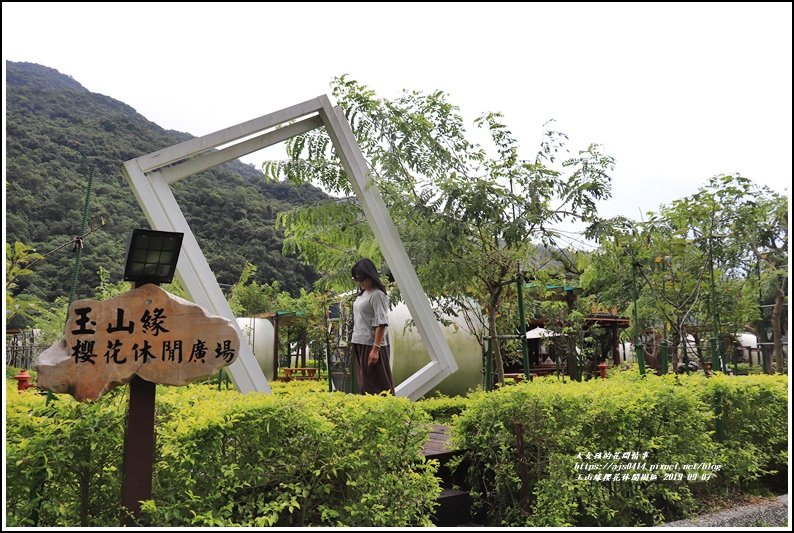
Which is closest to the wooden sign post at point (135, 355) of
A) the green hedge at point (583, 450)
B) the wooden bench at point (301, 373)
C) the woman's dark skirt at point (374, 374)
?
the green hedge at point (583, 450)

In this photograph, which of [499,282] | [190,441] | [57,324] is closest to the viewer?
[190,441]

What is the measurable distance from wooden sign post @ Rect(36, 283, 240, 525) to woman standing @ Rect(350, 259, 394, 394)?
2.53 metres

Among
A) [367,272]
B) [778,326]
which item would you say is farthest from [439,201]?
[778,326]

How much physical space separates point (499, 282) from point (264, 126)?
2.85 meters

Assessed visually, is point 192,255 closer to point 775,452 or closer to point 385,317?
point 385,317

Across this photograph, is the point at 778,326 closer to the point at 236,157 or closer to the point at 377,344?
the point at 377,344

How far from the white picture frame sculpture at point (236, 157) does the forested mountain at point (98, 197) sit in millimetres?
5210

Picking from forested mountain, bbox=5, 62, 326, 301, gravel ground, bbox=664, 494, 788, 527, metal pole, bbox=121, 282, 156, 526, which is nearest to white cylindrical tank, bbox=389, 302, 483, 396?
forested mountain, bbox=5, 62, 326, 301

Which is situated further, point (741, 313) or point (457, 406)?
point (741, 313)

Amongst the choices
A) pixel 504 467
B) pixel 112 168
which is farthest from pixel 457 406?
pixel 112 168

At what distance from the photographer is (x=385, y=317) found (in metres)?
5.77

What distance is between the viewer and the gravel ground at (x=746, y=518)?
14.5ft

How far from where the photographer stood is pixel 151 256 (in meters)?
3.30

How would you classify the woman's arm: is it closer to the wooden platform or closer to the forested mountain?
the wooden platform
